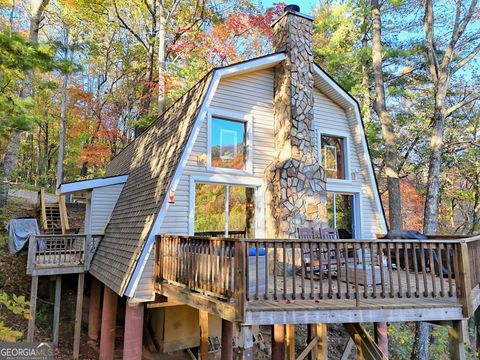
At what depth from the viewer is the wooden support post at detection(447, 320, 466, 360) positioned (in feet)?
15.7

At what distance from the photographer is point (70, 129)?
24500 millimetres

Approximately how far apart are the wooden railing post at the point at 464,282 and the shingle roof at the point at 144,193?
5.17 metres

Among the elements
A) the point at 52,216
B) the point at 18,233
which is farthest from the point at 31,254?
the point at 52,216

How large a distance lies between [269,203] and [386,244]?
3.64 metres

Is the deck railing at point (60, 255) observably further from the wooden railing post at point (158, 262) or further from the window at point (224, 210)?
the wooden railing post at point (158, 262)

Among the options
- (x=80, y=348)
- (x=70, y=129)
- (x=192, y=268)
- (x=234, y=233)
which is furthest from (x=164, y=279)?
(x=70, y=129)

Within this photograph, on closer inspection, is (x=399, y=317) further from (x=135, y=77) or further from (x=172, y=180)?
(x=135, y=77)

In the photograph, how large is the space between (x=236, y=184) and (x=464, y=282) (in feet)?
16.1

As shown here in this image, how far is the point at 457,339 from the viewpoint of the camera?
4.85 meters

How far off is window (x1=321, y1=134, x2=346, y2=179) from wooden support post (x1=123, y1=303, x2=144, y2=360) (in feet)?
20.6

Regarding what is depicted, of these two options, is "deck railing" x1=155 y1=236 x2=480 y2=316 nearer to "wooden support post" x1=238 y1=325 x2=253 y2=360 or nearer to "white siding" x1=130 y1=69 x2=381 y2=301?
"wooden support post" x1=238 y1=325 x2=253 y2=360

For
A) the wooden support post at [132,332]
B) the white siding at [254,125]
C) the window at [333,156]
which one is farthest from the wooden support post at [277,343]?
the window at [333,156]

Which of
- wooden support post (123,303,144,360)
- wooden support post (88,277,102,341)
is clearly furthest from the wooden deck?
wooden support post (88,277,102,341)

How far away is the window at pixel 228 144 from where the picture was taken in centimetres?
780
